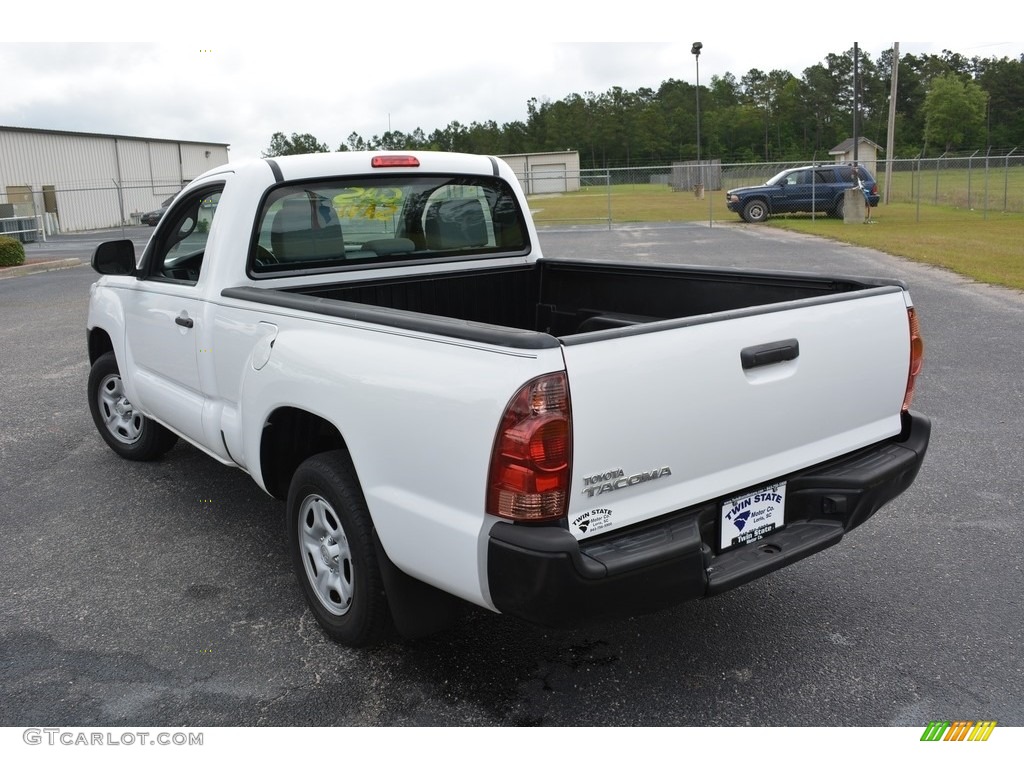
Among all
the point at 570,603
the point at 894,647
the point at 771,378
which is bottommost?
the point at 894,647

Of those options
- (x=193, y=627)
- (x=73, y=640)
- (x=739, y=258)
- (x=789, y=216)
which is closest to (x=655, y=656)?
(x=193, y=627)

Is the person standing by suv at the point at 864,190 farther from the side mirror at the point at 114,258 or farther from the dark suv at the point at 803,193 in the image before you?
the side mirror at the point at 114,258

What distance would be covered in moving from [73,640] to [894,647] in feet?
10.5

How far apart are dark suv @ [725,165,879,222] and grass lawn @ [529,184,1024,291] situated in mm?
447

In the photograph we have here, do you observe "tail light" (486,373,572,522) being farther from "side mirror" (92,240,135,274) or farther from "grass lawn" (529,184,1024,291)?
"grass lawn" (529,184,1024,291)

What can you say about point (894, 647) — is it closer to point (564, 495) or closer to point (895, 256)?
point (564, 495)

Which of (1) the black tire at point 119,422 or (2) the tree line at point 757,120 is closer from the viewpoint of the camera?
(1) the black tire at point 119,422

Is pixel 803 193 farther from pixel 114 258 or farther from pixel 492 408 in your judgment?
pixel 492 408

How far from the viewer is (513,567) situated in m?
2.61

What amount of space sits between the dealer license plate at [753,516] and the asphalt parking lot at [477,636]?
1.80ft

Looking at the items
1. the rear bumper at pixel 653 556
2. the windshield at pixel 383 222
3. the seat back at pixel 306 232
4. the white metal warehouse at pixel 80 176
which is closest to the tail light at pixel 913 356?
the rear bumper at pixel 653 556

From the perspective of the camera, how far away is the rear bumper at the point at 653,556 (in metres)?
2.59
